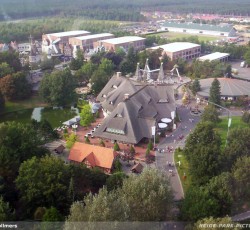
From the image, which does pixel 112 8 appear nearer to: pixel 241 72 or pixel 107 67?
pixel 241 72

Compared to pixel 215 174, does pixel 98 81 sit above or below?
below

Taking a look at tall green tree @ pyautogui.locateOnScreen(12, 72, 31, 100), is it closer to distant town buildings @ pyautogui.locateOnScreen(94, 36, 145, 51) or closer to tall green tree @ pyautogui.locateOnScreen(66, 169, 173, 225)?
tall green tree @ pyautogui.locateOnScreen(66, 169, 173, 225)

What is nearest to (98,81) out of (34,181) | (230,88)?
(230,88)

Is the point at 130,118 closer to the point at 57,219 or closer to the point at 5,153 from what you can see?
the point at 5,153

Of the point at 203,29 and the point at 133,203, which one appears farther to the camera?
the point at 203,29

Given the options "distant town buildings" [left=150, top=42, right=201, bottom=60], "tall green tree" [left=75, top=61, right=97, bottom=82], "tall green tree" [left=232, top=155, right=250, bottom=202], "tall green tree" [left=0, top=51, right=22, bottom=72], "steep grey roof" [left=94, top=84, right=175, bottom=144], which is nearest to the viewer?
"tall green tree" [left=232, top=155, right=250, bottom=202]

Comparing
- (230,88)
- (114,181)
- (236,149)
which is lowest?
(230,88)

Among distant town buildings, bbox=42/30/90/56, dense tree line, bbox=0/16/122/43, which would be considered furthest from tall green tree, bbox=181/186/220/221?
dense tree line, bbox=0/16/122/43

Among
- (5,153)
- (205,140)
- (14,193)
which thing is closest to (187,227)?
(205,140)
